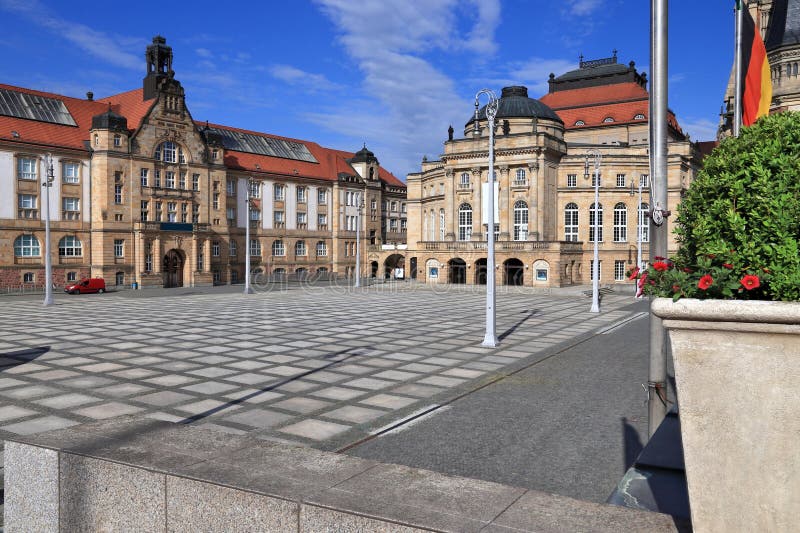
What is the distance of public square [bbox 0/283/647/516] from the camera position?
32.0 feet

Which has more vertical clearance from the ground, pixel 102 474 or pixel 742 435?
pixel 742 435

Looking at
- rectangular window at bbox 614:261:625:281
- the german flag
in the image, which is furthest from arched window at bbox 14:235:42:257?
the german flag

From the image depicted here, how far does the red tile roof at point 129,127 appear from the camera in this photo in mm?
55031

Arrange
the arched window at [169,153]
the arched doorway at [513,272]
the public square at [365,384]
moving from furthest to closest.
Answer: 1. the arched window at [169,153]
2. the arched doorway at [513,272]
3. the public square at [365,384]

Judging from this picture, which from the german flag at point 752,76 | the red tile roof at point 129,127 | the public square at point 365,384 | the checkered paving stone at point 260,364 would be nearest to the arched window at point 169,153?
the red tile roof at point 129,127

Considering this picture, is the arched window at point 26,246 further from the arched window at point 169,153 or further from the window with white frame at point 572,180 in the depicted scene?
the window with white frame at point 572,180

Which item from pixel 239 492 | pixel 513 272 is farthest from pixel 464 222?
pixel 239 492

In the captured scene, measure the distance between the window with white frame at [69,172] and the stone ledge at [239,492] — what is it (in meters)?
58.8

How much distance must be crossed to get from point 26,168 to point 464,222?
41.5 metres

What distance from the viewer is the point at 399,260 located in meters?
85.1

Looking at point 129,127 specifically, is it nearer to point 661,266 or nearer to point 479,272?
point 479,272

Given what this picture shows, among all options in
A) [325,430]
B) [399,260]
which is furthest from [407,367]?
[399,260]

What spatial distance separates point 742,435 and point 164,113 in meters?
65.0

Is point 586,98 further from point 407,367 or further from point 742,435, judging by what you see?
point 742,435
